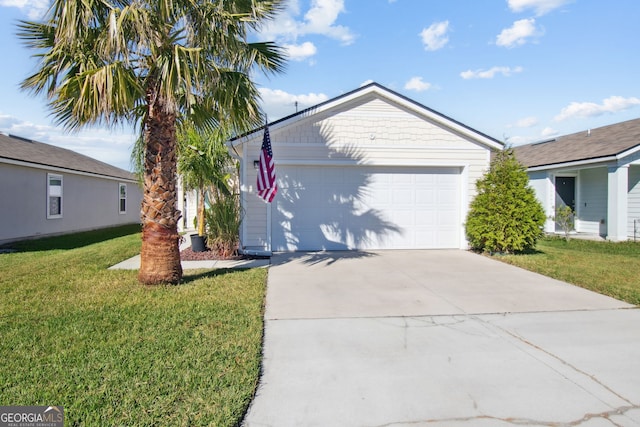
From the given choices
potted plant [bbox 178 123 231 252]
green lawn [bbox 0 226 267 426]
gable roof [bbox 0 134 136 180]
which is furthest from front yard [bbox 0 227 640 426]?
gable roof [bbox 0 134 136 180]

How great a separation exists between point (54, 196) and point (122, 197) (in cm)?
716

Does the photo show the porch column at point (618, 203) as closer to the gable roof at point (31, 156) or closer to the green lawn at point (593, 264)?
the green lawn at point (593, 264)

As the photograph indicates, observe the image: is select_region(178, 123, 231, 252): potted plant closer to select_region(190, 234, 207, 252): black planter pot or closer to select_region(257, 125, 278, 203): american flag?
select_region(190, 234, 207, 252): black planter pot

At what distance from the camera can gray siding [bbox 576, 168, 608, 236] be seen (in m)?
14.0

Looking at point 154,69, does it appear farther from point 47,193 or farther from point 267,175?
point 47,193

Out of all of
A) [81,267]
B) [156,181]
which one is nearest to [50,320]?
[156,181]

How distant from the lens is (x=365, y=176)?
10734 mm

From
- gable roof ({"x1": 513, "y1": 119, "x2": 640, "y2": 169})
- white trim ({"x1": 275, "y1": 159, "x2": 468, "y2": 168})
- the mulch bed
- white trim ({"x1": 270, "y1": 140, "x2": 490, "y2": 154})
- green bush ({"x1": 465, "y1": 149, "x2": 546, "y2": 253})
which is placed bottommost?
the mulch bed

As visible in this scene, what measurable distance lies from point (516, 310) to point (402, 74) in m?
8.82

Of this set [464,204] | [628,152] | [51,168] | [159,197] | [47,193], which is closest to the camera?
[159,197]

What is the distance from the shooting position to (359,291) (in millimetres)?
6414

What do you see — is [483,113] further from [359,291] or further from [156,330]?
Answer: [156,330]

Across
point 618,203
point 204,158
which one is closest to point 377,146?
point 204,158

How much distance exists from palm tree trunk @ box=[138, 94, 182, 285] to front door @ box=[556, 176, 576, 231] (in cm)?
1494
